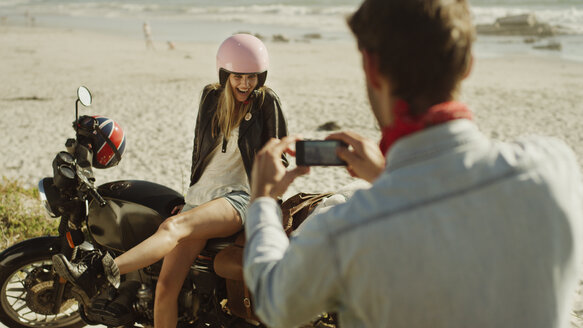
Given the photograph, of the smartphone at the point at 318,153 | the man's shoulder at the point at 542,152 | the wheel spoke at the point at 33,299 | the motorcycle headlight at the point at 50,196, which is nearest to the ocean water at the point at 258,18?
the wheel spoke at the point at 33,299

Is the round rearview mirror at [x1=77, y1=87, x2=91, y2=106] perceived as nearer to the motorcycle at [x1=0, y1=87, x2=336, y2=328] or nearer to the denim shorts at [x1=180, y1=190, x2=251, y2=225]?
the motorcycle at [x1=0, y1=87, x2=336, y2=328]

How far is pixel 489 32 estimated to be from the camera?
30.3 metres

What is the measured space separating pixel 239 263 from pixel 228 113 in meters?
0.98

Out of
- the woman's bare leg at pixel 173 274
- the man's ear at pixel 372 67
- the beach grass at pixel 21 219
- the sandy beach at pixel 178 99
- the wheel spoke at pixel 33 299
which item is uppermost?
the man's ear at pixel 372 67

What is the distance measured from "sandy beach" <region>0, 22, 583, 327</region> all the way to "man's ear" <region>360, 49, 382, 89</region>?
384 cm

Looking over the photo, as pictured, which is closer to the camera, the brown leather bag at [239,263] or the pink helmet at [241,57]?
the brown leather bag at [239,263]

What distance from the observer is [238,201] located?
10.9 ft

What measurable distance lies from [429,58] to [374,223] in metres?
0.40

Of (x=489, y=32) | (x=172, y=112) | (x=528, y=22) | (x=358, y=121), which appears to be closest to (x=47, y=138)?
(x=172, y=112)

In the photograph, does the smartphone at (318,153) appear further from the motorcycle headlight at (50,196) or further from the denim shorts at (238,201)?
the motorcycle headlight at (50,196)

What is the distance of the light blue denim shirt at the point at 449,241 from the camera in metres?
1.26

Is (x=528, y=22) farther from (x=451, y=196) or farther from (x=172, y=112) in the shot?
(x=451, y=196)

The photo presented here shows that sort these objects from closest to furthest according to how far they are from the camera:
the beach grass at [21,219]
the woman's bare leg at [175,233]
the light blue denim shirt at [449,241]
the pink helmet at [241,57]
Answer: the light blue denim shirt at [449,241]
the woman's bare leg at [175,233]
the pink helmet at [241,57]
the beach grass at [21,219]

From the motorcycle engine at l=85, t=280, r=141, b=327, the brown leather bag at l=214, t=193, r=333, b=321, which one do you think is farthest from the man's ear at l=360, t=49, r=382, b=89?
the motorcycle engine at l=85, t=280, r=141, b=327
